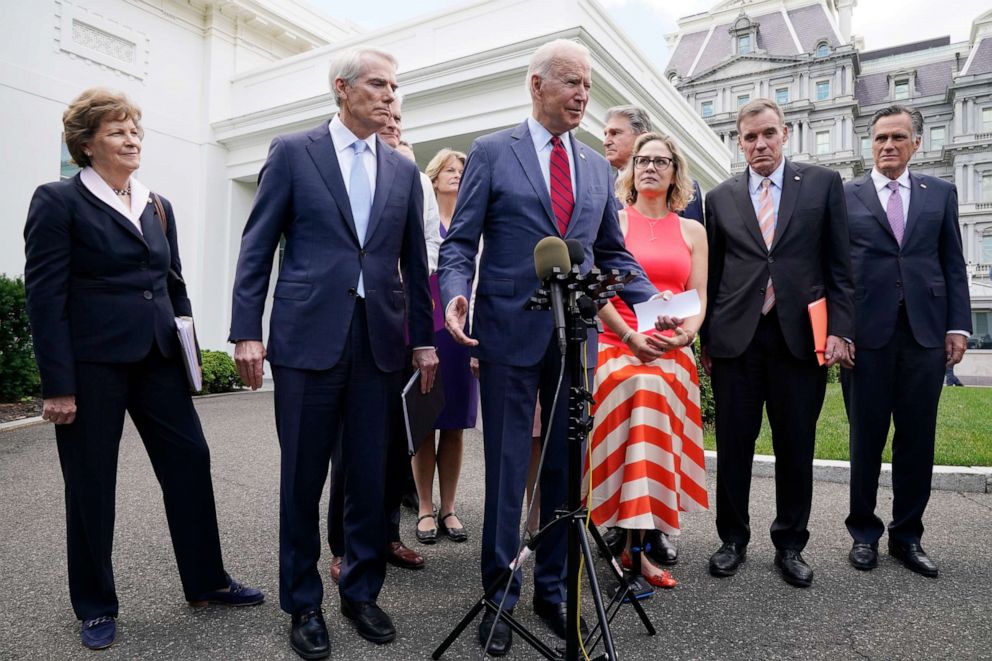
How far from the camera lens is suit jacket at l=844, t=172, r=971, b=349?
3736 millimetres

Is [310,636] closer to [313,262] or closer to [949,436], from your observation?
[313,262]

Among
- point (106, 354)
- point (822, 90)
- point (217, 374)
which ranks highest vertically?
point (822, 90)

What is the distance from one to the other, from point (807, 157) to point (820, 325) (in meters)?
50.9

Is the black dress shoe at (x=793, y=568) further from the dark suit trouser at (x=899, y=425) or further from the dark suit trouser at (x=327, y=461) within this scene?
the dark suit trouser at (x=327, y=461)

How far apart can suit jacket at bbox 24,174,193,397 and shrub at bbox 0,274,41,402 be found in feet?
24.4

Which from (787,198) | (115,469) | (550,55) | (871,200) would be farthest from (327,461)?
(871,200)

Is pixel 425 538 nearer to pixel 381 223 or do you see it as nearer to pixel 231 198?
pixel 381 223

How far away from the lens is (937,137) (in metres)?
48.8

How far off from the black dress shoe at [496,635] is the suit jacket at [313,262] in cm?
108

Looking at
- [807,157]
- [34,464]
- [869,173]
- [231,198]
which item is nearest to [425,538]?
[869,173]

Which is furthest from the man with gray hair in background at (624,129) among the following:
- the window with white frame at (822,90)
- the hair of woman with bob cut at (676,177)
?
the window with white frame at (822,90)

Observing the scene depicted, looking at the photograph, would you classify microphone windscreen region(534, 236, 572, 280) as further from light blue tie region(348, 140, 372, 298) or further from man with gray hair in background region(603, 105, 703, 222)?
man with gray hair in background region(603, 105, 703, 222)

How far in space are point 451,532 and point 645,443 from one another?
4.68 feet

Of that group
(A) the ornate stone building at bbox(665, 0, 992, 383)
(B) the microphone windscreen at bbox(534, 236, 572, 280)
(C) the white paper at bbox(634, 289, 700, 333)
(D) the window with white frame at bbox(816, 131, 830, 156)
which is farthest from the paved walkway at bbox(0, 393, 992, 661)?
(D) the window with white frame at bbox(816, 131, 830, 156)
